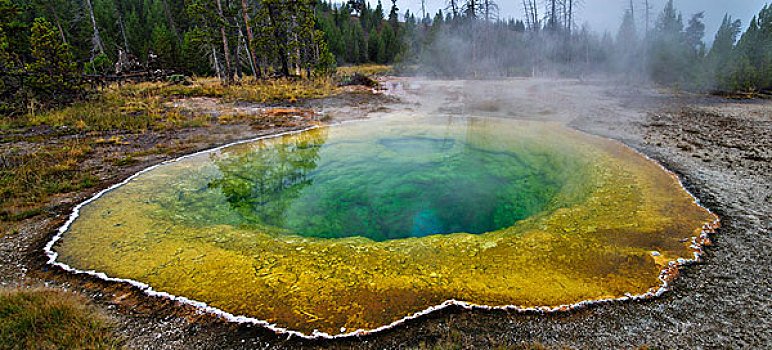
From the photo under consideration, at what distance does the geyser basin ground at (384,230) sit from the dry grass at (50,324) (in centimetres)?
62

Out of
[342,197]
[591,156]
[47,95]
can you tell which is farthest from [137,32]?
[591,156]

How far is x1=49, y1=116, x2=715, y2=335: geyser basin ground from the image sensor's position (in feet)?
10.9

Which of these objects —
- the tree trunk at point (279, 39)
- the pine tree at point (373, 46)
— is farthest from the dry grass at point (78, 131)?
the pine tree at point (373, 46)

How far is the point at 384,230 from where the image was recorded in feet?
17.1

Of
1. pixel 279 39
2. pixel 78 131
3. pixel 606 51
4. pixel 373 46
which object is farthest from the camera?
pixel 373 46

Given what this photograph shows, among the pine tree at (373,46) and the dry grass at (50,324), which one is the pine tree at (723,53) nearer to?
the dry grass at (50,324)

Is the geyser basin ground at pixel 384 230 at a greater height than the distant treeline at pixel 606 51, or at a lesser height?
lesser

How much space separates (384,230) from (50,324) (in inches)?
145

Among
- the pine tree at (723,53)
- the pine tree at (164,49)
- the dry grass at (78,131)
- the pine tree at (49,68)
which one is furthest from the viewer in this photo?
the pine tree at (164,49)

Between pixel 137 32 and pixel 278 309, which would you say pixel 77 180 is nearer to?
pixel 278 309

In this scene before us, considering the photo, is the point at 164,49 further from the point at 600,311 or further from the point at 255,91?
the point at 600,311

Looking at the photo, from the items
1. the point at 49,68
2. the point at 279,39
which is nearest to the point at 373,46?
the point at 279,39

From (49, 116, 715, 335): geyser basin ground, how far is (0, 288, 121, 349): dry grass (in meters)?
0.62

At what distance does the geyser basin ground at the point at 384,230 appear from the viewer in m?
3.32
